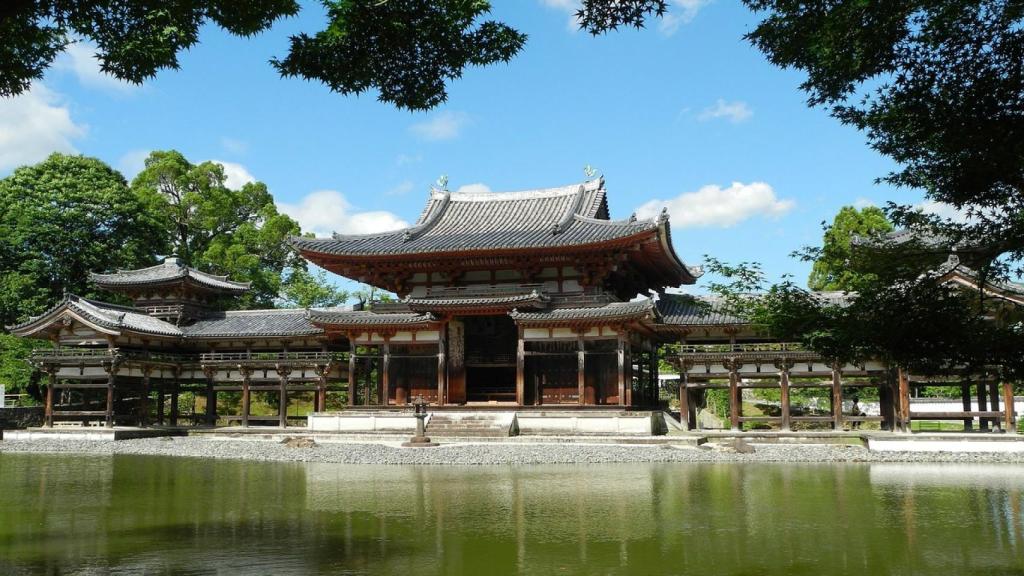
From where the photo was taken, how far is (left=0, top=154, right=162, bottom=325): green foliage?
4094cm

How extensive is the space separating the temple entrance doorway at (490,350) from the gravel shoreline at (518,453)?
574 cm

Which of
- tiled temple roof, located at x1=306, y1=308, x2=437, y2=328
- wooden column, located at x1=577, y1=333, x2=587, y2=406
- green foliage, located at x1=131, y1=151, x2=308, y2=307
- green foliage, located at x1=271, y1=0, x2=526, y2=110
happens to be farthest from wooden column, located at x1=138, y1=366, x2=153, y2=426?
green foliage, located at x1=271, y1=0, x2=526, y2=110

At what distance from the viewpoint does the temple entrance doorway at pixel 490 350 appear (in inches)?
1260

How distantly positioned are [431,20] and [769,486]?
12082 millimetres

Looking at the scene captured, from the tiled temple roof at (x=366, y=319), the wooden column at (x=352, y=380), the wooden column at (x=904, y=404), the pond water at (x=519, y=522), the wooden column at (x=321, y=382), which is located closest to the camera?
the pond water at (x=519, y=522)

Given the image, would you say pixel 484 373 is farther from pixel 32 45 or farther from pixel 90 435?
pixel 32 45

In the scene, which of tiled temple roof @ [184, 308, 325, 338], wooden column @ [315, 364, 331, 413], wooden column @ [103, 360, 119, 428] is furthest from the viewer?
tiled temple roof @ [184, 308, 325, 338]

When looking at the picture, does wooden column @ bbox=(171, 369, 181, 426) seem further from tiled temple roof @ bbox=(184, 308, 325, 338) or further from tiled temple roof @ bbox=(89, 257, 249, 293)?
tiled temple roof @ bbox=(89, 257, 249, 293)

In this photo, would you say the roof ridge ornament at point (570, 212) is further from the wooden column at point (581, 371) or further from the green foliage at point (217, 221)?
the green foliage at point (217, 221)

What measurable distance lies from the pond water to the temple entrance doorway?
12977 mm

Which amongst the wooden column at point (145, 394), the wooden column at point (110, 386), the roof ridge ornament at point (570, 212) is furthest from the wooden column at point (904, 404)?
the wooden column at point (145, 394)

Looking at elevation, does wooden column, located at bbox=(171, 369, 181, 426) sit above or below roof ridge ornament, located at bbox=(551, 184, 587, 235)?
below

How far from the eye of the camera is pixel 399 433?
29.3m

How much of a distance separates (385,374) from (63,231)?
2304 centimetres
